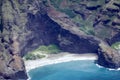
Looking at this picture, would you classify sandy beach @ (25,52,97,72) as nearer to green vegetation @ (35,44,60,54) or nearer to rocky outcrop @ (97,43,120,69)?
green vegetation @ (35,44,60,54)

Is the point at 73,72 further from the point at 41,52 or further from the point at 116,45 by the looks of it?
the point at 116,45

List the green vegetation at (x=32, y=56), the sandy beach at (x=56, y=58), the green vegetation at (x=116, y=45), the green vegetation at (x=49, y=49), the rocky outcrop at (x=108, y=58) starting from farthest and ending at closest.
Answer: the green vegetation at (x=49, y=49)
the green vegetation at (x=116, y=45)
the green vegetation at (x=32, y=56)
the sandy beach at (x=56, y=58)
the rocky outcrop at (x=108, y=58)

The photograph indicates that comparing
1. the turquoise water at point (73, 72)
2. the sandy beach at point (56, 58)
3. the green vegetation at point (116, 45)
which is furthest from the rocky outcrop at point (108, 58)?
the green vegetation at point (116, 45)

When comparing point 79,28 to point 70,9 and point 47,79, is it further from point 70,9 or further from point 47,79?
point 47,79

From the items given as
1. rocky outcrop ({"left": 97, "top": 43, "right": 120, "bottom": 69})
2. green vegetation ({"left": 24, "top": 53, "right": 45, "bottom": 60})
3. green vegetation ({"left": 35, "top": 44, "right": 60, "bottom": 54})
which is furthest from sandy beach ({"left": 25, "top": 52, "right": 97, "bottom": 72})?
rocky outcrop ({"left": 97, "top": 43, "right": 120, "bottom": 69})

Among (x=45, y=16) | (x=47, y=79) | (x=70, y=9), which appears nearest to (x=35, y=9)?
(x=45, y=16)

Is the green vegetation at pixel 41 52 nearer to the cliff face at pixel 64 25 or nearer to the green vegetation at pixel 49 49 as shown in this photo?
the green vegetation at pixel 49 49
